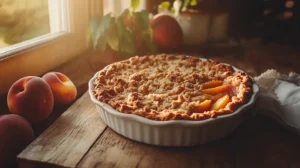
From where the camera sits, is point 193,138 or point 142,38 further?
point 142,38

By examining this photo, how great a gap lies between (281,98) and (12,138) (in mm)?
733

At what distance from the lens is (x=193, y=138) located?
776 millimetres

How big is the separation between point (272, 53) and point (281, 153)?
87 centimetres

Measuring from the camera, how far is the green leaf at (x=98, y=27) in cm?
127

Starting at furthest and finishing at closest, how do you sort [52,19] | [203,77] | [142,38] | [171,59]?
[142,38]
[52,19]
[171,59]
[203,77]

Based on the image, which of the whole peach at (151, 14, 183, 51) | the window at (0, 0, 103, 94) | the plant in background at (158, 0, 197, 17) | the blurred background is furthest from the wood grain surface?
the blurred background

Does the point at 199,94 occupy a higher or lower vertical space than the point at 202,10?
lower

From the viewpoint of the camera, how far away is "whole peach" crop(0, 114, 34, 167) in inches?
30.2

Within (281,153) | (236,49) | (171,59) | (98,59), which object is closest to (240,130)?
(281,153)

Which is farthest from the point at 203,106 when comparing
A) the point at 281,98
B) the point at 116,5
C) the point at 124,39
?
the point at 116,5

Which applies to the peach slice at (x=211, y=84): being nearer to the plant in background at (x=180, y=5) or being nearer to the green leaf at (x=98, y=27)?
the green leaf at (x=98, y=27)

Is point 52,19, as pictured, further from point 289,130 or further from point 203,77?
point 289,130

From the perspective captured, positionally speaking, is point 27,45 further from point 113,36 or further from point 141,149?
point 141,149

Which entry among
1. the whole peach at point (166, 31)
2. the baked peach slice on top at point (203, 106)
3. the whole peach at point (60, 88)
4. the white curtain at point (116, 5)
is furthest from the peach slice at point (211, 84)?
the white curtain at point (116, 5)
